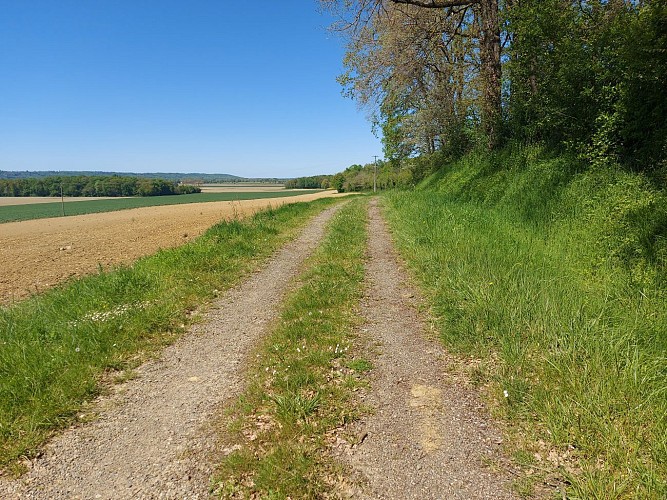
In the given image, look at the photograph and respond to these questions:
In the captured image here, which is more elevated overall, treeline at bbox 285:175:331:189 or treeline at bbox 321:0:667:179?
treeline at bbox 285:175:331:189

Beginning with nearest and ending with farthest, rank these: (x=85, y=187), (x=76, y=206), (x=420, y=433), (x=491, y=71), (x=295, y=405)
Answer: (x=420, y=433) < (x=295, y=405) < (x=491, y=71) < (x=76, y=206) < (x=85, y=187)

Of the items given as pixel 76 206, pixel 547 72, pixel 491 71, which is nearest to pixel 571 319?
pixel 547 72

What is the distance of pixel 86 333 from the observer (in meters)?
4.03

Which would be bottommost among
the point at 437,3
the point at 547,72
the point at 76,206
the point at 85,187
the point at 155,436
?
the point at 155,436

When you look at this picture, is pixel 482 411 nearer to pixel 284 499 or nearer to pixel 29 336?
pixel 284 499

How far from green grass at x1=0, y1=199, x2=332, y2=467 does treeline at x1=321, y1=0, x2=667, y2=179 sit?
A: 8.09 m

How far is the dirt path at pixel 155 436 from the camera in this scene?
2.16 metres

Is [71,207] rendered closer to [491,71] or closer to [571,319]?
[491,71]

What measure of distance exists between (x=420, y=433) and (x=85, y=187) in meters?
129

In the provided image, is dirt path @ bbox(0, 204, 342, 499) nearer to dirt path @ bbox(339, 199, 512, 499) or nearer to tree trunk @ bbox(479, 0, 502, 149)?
dirt path @ bbox(339, 199, 512, 499)

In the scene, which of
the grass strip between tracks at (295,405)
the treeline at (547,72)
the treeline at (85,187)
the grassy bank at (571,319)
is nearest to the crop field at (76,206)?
the treeline at (85,187)

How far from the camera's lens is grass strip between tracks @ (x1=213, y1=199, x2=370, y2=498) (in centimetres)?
214

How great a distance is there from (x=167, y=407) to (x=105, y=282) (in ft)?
13.0

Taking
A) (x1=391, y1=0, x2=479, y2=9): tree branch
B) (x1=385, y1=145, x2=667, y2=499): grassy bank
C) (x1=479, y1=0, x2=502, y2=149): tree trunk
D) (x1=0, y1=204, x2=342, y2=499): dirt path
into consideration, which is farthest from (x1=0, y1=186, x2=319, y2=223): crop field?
(x1=385, y1=145, x2=667, y2=499): grassy bank
